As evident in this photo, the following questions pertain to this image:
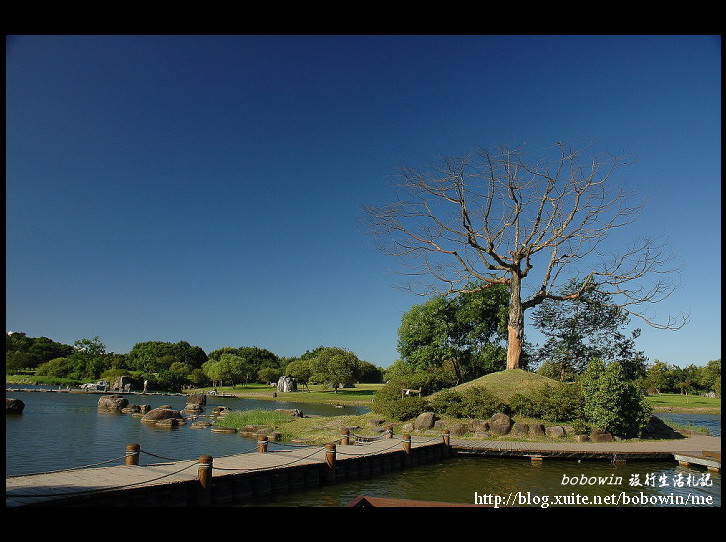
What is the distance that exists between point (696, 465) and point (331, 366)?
59.3 meters

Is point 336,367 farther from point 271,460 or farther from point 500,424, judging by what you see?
point 271,460

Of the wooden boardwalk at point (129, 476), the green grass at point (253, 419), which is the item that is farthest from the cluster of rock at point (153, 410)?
the wooden boardwalk at point (129, 476)

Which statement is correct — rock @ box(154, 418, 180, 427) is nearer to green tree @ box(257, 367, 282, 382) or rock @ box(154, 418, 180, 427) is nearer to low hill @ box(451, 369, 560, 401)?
low hill @ box(451, 369, 560, 401)

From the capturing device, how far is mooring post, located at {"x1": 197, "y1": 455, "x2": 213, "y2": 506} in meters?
13.1

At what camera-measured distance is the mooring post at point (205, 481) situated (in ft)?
42.9

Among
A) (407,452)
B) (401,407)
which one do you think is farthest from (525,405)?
(407,452)

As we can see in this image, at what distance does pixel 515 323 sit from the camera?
112 feet

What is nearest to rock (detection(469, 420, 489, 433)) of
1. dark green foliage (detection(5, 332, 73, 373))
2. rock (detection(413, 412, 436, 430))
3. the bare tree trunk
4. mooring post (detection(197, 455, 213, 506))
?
rock (detection(413, 412, 436, 430))

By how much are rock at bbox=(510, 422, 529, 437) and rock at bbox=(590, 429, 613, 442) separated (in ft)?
10.3

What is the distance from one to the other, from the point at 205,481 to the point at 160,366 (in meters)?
90.2
